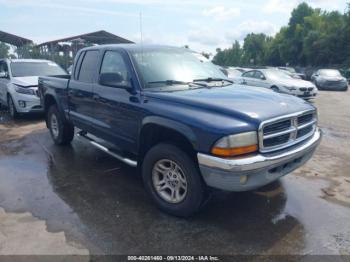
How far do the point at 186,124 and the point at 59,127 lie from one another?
3.97 meters

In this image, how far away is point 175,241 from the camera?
328 centimetres

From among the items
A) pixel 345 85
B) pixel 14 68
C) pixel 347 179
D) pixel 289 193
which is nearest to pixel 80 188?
pixel 289 193

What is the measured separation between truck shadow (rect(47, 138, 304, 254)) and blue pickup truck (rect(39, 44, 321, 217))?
258 millimetres

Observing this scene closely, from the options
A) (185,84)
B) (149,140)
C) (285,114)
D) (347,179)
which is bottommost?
(347,179)

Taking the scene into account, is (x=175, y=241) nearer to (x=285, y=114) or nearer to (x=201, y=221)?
(x=201, y=221)

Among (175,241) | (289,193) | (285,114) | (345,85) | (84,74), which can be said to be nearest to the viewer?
(175,241)

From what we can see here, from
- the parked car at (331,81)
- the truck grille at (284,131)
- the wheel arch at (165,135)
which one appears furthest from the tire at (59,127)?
the parked car at (331,81)

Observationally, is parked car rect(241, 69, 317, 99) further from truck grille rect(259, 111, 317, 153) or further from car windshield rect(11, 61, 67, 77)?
truck grille rect(259, 111, 317, 153)

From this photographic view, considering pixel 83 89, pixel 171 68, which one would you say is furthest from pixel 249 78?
pixel 171 68

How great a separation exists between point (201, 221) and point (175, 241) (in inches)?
19.0

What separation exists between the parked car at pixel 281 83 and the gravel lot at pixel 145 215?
26.0 feet

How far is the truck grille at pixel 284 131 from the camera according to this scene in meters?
3.25

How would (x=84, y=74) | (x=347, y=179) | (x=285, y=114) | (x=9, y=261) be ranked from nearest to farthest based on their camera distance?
1. (x=9, y=261)
2. (x=285, y=114)
3. (x=347, y=179)
4. (x=84, y=74)

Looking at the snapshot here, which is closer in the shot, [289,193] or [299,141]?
[299,141]
